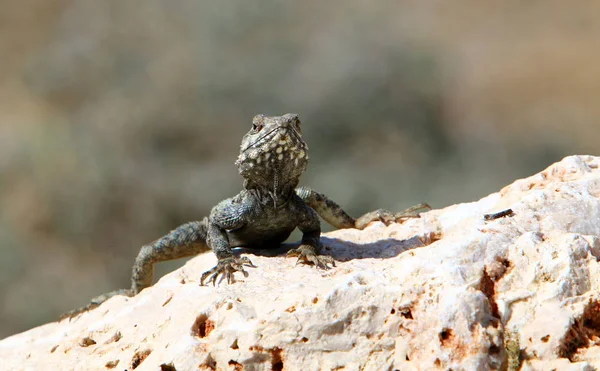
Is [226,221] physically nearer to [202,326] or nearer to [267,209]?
[267,209]

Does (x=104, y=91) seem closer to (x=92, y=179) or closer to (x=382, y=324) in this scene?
(x=92, y=179)

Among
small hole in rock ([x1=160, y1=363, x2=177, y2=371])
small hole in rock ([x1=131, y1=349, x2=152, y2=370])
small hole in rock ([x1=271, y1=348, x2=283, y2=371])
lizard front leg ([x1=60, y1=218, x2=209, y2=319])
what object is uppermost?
lizard front leg ([x1=60, y1=218, x2=209, y2=319])

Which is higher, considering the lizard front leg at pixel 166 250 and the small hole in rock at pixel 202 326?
the lizard front leg at pixel 166 250

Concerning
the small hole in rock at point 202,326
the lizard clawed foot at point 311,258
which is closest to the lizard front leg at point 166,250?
the lizard clawed foot at point 311,258

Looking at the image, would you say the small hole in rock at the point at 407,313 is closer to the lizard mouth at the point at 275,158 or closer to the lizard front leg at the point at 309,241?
the lizard front leg at the point at 309,241

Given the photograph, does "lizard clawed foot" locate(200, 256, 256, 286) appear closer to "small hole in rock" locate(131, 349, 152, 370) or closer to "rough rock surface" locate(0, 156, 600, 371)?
"rough rock surface" locate(0, 156, 600, 371)

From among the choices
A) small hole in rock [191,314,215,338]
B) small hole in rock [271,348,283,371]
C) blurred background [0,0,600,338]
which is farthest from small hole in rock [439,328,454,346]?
blurred background [0,0,600,338]

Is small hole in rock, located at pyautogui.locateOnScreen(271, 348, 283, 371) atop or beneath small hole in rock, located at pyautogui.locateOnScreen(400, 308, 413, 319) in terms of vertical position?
beneath
